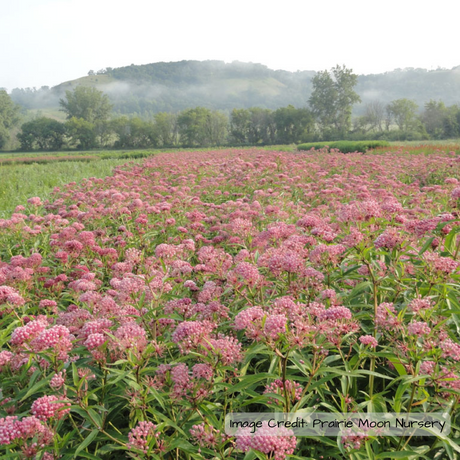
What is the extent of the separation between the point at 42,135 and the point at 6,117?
18497 mm

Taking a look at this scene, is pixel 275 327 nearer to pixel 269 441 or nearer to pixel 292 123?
pixel 269 441

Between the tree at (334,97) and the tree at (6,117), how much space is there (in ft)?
297

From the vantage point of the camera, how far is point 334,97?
90375 millimetres

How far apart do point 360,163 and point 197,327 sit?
12097 mm

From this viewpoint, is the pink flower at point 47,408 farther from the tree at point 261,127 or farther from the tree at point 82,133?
the tree at point 82,133

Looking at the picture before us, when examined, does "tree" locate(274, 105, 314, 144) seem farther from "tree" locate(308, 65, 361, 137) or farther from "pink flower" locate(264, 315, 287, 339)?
"pink flower" locate(264, 315, 287, 339)

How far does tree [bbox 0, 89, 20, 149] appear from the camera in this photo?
324 feet

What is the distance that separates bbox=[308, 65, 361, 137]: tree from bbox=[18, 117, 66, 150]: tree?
74.4 m

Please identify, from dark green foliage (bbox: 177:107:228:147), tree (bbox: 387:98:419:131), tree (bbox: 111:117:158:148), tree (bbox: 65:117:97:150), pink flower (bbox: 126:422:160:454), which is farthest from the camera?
dark green foliage (bbox: 177:107:228:147)

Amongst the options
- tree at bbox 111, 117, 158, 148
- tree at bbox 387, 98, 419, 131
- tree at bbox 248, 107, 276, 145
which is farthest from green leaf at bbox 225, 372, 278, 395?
tree at bbox 387, 98, 419, 131

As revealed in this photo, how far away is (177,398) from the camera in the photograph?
5.90ft

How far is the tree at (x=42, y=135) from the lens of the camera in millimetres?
96188

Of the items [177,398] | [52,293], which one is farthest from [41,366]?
[52,293]

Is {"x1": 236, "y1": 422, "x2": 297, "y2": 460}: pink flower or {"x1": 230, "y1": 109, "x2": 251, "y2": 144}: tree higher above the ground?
{"x1": 230, "y1": 109, "x2": 251, "y2": 144}: tree
